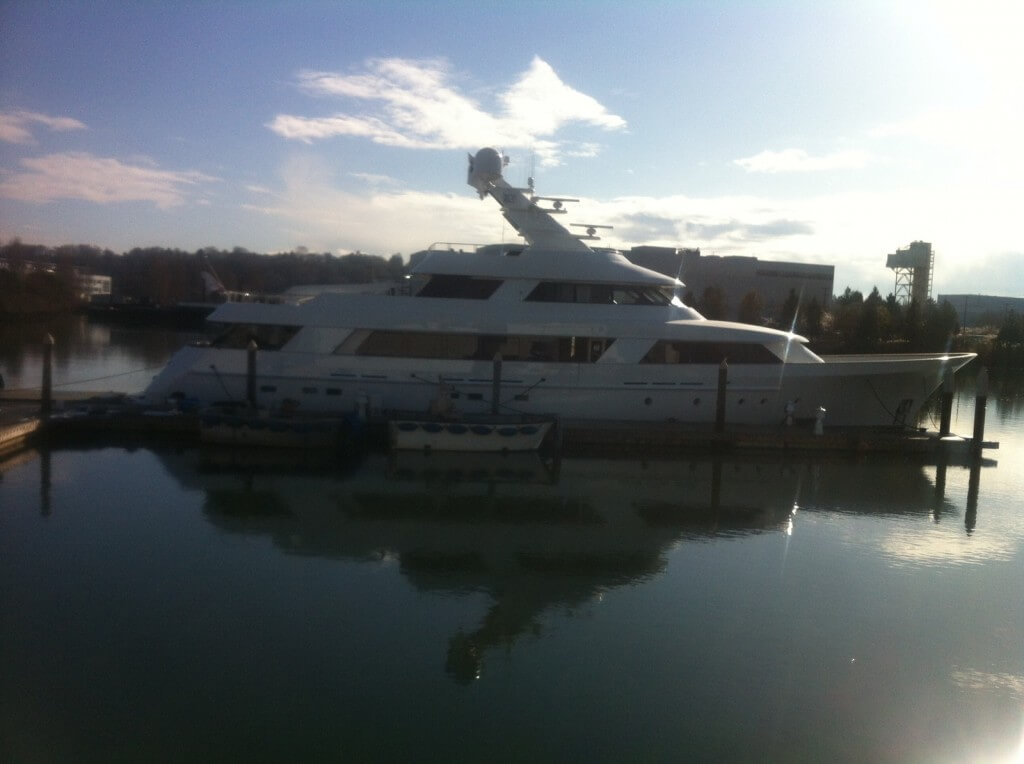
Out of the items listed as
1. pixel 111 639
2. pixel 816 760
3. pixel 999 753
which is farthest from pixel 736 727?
pixel 111 639

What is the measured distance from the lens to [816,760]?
598 centimetres

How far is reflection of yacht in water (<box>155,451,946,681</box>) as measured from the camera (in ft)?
31.0

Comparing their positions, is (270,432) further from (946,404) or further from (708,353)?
(946,404)

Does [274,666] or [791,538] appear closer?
[274,666]

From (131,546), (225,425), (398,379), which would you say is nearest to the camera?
(131,546)

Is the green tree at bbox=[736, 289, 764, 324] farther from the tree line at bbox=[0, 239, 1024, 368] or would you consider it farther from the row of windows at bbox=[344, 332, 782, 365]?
the row of windows at bbox=[344, 332, 782, 365]

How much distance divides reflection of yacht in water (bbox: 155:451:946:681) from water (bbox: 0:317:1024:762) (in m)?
0.06

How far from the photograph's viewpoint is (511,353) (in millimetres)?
16859

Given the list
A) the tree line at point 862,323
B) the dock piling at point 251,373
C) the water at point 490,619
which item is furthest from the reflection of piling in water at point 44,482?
the tree line at point 862,323

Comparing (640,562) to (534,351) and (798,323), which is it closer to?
(534,351)

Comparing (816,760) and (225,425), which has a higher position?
(225,425)

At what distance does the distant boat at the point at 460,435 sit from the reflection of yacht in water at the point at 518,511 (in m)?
0.23

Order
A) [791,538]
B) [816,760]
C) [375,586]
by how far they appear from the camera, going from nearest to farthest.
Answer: [816,760] → [375,586] → [791,538]

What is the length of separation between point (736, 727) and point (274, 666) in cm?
380
